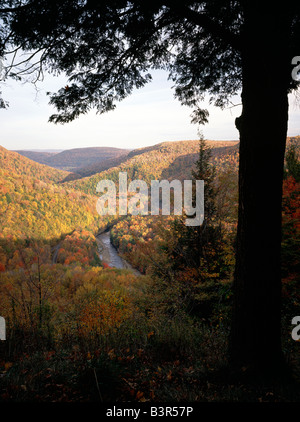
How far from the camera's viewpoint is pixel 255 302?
90.7 inches

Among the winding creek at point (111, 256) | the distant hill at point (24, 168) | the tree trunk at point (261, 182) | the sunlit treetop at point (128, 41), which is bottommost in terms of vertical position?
the winding creek at point (111, 256)

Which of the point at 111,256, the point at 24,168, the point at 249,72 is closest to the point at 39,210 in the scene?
the point at 111,256

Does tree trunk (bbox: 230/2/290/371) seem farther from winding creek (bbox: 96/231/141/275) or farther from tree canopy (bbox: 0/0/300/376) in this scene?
winding creek (bbox: 96/231/141/275)

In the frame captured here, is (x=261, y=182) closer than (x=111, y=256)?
Yes

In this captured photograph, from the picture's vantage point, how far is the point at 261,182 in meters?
2.24

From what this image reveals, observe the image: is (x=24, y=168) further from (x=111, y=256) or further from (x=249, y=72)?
(x=249, y=72)

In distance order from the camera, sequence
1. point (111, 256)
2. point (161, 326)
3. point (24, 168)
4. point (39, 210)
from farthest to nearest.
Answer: point (24, 168), point (39, 210), point (111, 256), point (161, 326)

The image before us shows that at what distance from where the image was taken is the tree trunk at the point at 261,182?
221 cm

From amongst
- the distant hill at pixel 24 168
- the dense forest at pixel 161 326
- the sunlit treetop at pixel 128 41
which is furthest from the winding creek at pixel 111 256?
the distant hill at pixel 24 168

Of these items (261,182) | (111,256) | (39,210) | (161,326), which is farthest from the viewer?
(39,210)

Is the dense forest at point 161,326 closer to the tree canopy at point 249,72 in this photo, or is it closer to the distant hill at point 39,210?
the tree canopy at point 249,72

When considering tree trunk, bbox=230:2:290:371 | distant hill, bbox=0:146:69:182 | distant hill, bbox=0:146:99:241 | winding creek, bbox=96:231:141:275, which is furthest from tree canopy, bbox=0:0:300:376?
distant hill, bbox=0:146:69:182
